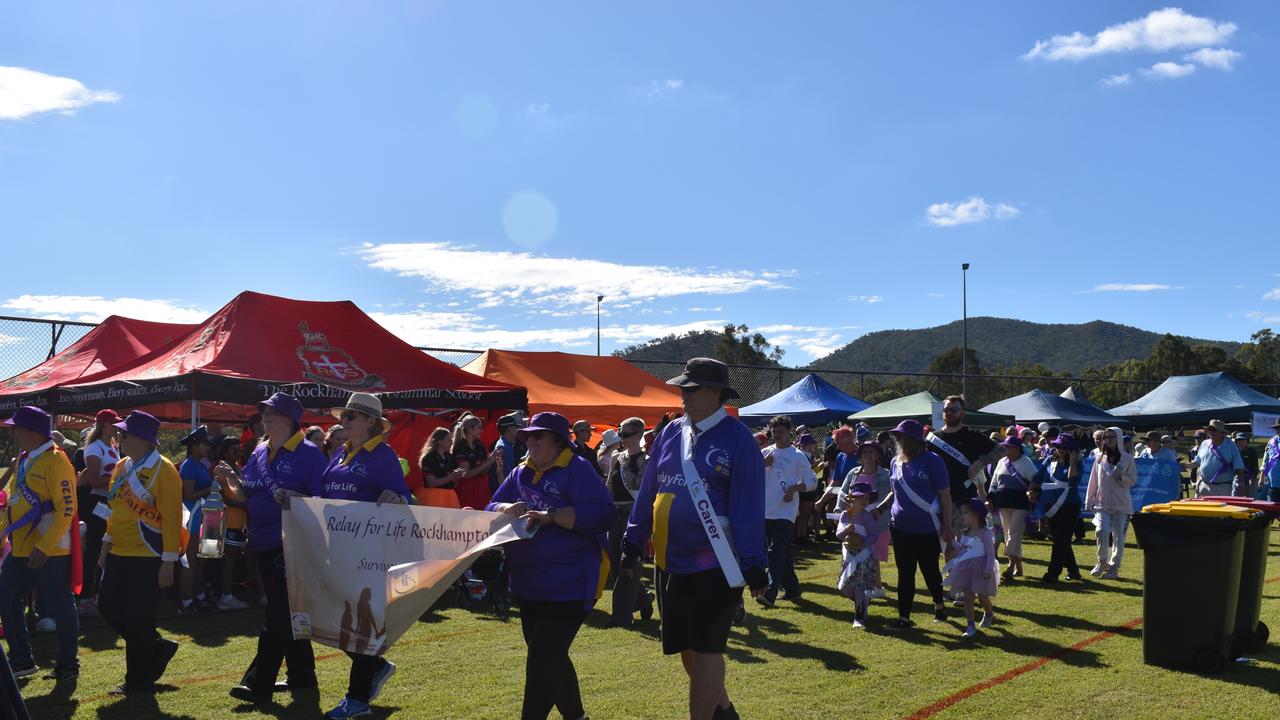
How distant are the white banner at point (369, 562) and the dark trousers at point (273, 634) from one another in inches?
11.1

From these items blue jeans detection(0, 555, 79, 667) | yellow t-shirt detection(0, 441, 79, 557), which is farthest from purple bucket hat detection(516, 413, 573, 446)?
blue jeans detection(0, 555, 79, 667)

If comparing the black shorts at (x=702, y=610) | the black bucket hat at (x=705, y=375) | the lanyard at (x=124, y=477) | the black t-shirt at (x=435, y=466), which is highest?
the black bucket hat at (x=705, y=375)

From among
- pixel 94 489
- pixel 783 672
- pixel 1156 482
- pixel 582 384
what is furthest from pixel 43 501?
pixel 1156 482

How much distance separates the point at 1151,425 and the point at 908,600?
23701 millimetres

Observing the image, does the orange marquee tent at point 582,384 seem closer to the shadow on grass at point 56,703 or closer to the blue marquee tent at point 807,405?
the blue marquee tent at point 807,405

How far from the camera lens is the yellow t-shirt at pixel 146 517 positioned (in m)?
6.36

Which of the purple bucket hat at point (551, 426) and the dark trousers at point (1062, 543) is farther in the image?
the dark trousers at point (1062, 543)

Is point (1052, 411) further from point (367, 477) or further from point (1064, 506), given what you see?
point (367, 477)

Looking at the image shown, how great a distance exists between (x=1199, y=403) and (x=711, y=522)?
27952 mm

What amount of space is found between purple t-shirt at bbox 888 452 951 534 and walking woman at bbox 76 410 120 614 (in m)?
7.26

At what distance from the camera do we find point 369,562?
5570mm

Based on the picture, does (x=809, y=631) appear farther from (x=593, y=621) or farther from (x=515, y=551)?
(x=515, y=551)

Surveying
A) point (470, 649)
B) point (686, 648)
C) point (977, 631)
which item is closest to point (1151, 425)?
point (977, 631)

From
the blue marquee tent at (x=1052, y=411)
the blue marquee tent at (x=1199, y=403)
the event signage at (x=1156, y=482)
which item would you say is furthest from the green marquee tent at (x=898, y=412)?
the blue marquee tent at (x=1199, y=403)
